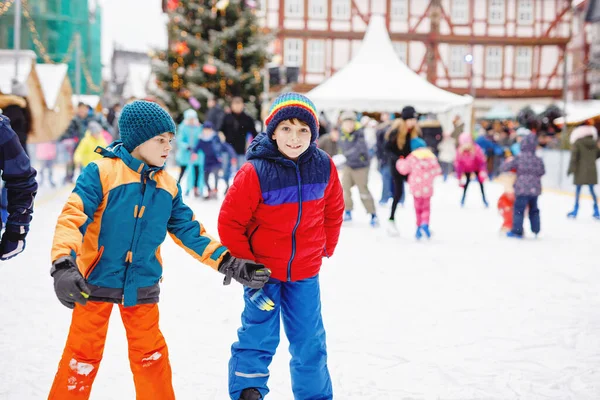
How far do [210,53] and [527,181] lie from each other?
11.7 metres

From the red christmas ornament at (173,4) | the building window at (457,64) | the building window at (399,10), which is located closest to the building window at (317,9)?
the building window at (399,10)

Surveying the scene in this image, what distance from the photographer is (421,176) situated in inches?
312

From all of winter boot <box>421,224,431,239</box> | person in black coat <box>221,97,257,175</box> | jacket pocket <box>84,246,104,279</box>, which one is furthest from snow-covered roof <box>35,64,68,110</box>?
jacket pocket <box>84,246,104,279</box>

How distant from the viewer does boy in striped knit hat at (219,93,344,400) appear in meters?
2.64

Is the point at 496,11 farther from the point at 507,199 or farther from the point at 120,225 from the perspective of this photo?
the point at 120,225

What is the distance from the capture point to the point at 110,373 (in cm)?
321

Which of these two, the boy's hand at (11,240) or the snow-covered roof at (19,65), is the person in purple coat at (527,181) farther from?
the snow-covered roof at (19,65)

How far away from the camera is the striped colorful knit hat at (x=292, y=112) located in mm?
2676

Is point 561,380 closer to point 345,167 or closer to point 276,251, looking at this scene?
point 276,251

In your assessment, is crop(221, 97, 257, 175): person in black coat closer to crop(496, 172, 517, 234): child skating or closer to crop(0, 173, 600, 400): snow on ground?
crop(496, 172, 517, 234): child skating

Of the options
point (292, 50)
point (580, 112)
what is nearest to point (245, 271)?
point (580, 112)

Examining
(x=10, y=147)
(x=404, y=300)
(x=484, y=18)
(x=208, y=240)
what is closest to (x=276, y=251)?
(x=208, y=240)

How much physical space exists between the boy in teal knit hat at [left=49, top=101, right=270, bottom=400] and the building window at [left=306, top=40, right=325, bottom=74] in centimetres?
3105

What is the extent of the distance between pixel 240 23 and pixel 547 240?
11.8 m
